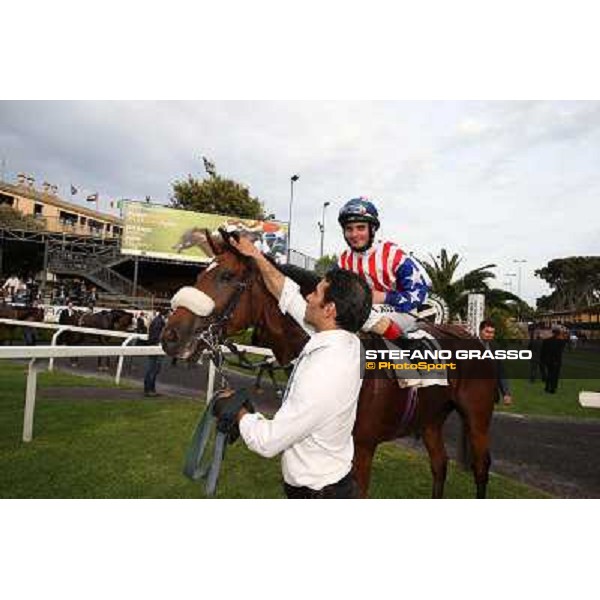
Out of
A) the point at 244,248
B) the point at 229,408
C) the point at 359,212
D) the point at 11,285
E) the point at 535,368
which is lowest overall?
the point at 229,408

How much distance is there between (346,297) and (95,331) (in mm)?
7682

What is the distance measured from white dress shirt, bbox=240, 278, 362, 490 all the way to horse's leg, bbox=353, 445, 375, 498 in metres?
0.78

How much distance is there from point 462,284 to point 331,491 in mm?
2611

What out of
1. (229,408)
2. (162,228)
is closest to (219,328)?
(229,408)

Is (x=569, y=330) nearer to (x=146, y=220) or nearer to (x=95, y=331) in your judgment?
(x=146, y=220)

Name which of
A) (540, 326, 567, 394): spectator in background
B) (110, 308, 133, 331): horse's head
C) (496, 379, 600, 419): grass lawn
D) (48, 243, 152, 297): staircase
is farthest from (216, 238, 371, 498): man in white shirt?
(110, 308, 133, 331): horse's head

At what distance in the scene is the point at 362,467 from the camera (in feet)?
8.70

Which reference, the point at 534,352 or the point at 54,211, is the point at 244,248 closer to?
the point at 534,352

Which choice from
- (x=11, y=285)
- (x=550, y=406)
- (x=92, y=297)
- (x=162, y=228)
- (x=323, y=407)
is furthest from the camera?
(x=92, y=297)

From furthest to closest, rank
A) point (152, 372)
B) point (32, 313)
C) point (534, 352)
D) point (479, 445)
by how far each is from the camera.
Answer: point (32, 313), point (152, 372), point (479, 445), point (534, 352)

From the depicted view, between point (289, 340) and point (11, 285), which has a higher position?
point (11, 285)

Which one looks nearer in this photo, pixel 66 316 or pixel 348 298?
pixel 348 298

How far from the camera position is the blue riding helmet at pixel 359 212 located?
2.91m

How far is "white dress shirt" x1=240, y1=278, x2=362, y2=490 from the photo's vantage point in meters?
1.66
